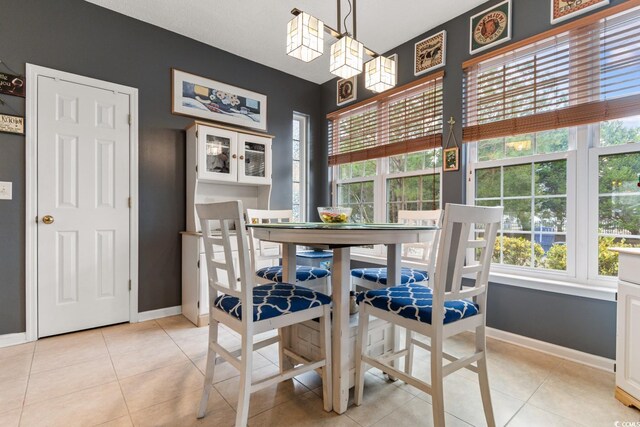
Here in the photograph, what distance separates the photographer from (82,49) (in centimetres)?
256

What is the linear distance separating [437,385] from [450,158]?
80.2 inches

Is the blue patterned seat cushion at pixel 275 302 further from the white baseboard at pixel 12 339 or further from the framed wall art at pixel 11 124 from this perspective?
the framed wall art at pixel 11 124

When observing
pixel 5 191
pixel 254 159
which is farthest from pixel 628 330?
pixel 5 191

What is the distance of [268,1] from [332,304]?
95.4 inches

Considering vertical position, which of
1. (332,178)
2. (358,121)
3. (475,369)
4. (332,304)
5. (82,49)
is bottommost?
(475,369)

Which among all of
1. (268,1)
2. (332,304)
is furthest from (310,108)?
(332,304)

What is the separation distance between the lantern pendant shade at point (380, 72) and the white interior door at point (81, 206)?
7.07ft

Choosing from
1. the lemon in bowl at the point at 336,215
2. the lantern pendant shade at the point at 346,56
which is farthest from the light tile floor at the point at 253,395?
the lantern pendant shade at the point at 346,56

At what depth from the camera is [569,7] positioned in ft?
6.91

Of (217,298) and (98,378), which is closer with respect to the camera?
(217,298)

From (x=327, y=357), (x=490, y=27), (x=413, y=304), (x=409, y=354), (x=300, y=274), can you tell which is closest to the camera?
(x=413, y=304)

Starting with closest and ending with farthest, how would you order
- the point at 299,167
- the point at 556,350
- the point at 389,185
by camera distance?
the point at 556,350 → the point at 389,185 → the point at 299,167

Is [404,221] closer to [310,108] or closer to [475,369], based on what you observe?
[475,369]

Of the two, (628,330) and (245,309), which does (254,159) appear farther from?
(628,330)
